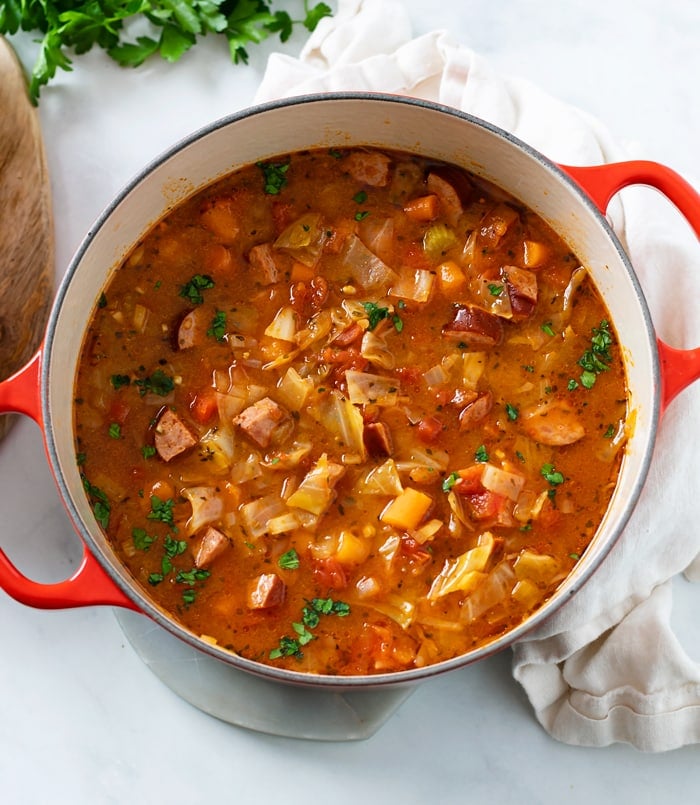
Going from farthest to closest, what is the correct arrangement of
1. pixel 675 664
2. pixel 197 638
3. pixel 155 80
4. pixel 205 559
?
pixel 155 80, pixel 675 664, pixel 205 559, pixel 197 638

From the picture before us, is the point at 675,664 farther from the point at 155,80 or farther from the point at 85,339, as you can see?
the point at 155,80

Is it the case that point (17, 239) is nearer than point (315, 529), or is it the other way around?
point (315, 529)

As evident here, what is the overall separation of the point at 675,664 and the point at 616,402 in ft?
3.20

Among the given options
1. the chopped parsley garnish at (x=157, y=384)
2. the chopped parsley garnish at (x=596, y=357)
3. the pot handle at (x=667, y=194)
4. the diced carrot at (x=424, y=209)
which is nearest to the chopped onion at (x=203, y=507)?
the chopped parsley garnish at (x=157, y=384)

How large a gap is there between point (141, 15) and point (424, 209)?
1.47 metres

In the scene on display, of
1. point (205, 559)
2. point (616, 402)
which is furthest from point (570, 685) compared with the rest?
point (205, 559)

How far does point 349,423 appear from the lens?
331 cm

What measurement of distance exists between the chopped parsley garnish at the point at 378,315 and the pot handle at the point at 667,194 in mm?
722

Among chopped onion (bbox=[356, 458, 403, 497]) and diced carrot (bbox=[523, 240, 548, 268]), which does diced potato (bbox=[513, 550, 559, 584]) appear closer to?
chopped onion (bbox=[356, 458, 403, 497])

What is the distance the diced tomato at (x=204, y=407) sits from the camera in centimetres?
332

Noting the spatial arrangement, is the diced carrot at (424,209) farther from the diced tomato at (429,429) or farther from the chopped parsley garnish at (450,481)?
the chopped parsley garnish at (450,481)

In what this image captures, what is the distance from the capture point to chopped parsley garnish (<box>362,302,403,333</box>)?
11.0ft

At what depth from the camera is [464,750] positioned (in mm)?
3725

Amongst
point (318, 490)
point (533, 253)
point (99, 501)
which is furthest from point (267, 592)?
point (533, 253)
